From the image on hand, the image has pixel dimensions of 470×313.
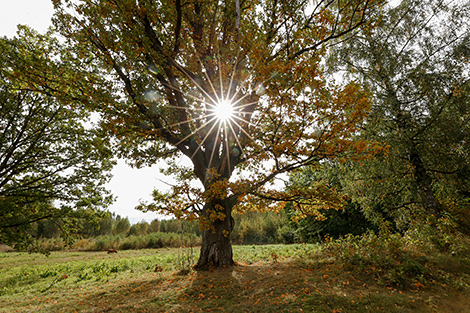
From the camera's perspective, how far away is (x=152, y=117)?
7102 mm

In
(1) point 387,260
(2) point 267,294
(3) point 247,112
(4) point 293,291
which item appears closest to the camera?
(4) point 293,291

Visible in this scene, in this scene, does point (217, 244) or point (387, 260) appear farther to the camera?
point (217, 244)

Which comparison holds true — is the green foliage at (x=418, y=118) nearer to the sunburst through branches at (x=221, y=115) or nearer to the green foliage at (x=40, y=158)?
the sunburst through branches at (x=221, y=115)

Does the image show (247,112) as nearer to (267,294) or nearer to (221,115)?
(221,115)

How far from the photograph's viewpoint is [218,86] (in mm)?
8070

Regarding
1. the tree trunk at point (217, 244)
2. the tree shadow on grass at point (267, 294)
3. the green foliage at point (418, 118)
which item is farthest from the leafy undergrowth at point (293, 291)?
the green foliage at point (418, 118)

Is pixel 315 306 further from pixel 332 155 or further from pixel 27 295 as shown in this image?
pixel 27 295

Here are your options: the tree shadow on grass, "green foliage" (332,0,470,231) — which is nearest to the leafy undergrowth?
the tree shadow on grass

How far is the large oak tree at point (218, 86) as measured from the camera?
19.1ft

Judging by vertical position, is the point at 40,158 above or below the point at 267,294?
above

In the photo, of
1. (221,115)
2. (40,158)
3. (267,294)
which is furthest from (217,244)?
(40,158)

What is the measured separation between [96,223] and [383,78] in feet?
48.9

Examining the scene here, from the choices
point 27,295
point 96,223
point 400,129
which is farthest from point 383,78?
point 27,295

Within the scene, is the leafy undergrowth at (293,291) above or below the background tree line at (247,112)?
below
